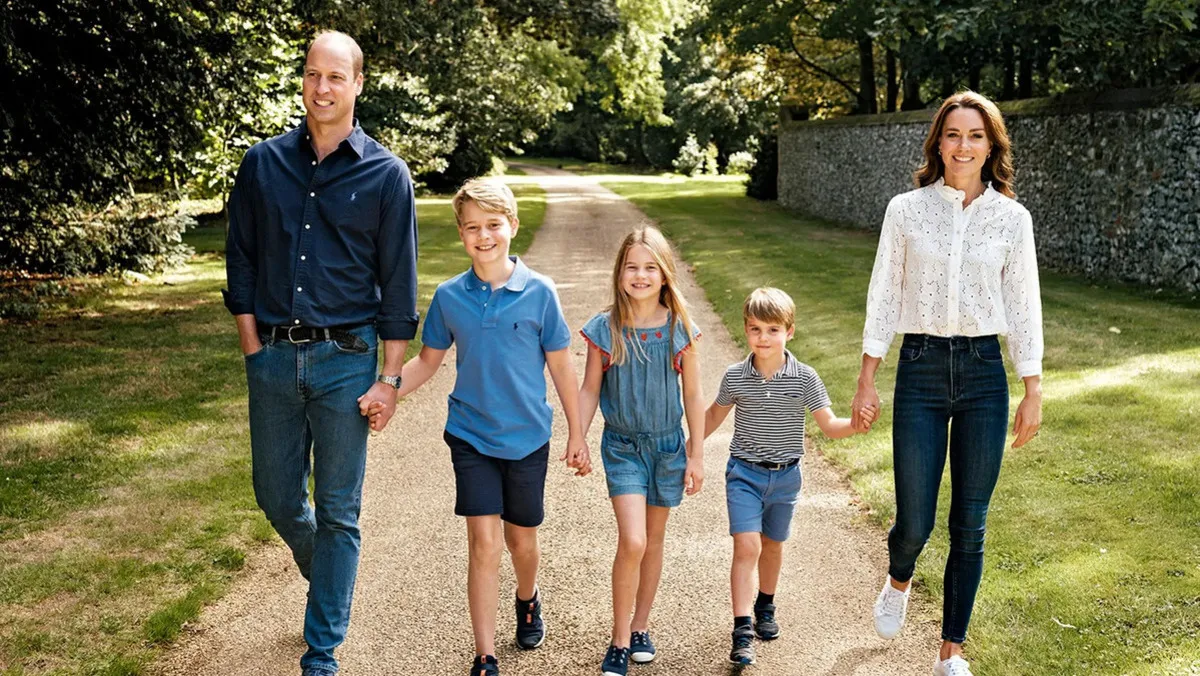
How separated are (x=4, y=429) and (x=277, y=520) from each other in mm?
4841

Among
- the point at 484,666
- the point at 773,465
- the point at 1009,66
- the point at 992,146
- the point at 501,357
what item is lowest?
the point at 484,666

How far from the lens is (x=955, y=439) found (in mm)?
4004

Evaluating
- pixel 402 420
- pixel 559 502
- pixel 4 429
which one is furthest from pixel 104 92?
pixel 559 502

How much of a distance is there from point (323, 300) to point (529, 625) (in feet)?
5.29

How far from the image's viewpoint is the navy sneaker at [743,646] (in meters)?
4.25

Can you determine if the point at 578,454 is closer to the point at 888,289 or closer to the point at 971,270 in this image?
the point at 888,289

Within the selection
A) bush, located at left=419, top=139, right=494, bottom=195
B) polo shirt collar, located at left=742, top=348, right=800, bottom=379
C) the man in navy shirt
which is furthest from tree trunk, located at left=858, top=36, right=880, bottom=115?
the man in navy shirt

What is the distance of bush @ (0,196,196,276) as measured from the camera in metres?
13.1

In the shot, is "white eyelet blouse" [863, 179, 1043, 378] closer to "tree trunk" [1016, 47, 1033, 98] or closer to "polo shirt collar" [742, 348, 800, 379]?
"polo shirt collar" [742, 348, 800, 379]

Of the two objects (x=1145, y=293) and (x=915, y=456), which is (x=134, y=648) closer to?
(x=915, y=456)

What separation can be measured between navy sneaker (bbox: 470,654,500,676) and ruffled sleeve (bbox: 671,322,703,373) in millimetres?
1317

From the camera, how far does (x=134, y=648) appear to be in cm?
443

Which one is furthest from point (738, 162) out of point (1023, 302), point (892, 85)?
point (1023, 302)

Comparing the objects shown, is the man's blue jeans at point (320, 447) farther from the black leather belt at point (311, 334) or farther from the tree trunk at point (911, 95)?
the tree trunk at point (911, 95)
